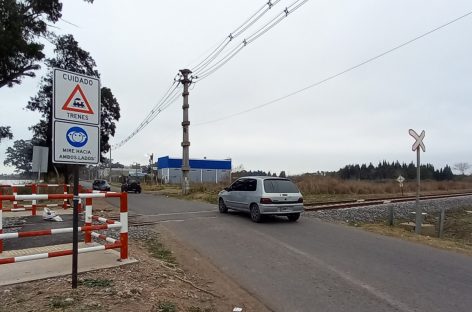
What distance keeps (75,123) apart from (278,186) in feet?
36.2

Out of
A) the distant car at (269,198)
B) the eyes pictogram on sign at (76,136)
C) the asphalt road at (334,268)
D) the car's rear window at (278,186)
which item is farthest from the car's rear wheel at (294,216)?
the eyes pictogram on sign at (76,136)

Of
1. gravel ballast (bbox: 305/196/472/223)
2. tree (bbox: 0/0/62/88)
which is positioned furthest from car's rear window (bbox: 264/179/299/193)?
tree (bbox: 0/0/62/88)

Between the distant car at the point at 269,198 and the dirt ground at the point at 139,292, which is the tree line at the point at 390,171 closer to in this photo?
the distant car at the point at 269,198

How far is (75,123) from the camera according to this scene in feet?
20.2

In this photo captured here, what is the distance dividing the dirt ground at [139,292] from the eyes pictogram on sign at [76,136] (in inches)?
78.5

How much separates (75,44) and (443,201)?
1306 inches

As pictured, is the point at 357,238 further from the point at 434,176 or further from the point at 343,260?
the point at 434,176

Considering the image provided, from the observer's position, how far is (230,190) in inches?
739

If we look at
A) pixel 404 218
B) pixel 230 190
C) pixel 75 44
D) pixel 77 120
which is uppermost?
pixel 75 44

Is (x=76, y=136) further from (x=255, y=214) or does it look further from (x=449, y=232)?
(x=449, y=232)

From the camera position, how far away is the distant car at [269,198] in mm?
15758

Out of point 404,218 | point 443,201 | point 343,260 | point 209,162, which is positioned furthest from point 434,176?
point 343,260

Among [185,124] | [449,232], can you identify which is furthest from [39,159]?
[449,232]

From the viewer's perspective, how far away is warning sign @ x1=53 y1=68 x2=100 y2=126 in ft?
19.7
